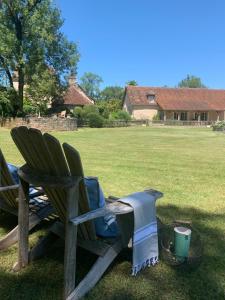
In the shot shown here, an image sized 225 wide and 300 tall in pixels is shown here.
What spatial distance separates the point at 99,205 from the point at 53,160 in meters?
0.71

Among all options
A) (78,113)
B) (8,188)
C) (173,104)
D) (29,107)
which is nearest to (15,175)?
(8,188)

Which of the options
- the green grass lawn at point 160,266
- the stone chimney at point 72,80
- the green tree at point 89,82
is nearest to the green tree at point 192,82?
the green tree at point 89,82

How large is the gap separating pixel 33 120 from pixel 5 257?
92.0 ft

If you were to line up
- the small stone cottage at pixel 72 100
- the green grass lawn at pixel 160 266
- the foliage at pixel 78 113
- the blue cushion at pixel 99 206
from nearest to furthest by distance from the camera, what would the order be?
1. the green grass lawn at pixel 160 266
2. the blue cushion at pixel 99 206
3. the foliage at pixel 78 113
4. the small stone cottage at pixel 72 100

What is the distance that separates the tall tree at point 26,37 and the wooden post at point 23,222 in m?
29.9

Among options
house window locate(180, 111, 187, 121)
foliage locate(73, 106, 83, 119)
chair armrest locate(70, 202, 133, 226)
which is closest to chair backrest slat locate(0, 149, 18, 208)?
chair armrest locate(70, 202, 133, 226)

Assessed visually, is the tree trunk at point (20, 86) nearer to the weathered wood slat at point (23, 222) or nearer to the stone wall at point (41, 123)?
the stone wall at point (41, 123)

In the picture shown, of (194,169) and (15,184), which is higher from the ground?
(15,184)

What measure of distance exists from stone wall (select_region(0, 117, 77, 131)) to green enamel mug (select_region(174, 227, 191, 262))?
2803 cm

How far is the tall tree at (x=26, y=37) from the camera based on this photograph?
3094 centimetres

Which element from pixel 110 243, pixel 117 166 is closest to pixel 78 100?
pixel 117 166

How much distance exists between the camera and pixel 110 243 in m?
3.20

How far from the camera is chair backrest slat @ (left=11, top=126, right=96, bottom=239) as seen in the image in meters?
2.65

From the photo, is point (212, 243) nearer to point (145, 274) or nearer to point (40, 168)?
point (145, 274)
